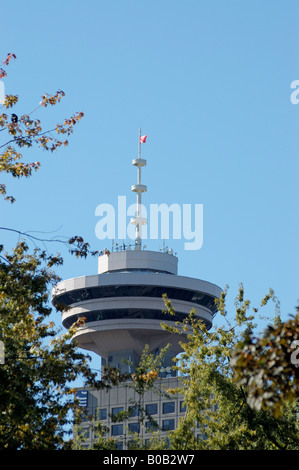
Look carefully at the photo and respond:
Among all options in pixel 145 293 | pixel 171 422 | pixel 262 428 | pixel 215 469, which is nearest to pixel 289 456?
pixel 215 469

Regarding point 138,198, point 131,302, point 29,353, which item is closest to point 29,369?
point 29,353

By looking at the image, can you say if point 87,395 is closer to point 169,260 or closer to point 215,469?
point 169,260

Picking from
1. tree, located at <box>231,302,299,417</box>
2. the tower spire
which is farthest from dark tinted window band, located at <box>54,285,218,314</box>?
tree, located at <box>231,302,299,417</box>

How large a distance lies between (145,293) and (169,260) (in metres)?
10.9

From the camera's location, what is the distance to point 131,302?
15438cm

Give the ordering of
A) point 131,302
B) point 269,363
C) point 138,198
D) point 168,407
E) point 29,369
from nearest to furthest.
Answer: point 269,363 → point 29,369 → point 168,407 → point 131,302 → point 138,198

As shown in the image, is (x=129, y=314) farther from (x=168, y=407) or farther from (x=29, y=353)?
(x=29, y=353)

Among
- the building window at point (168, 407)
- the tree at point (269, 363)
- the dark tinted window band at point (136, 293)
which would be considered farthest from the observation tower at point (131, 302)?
the tree at point (269, 363)

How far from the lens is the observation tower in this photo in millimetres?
154500

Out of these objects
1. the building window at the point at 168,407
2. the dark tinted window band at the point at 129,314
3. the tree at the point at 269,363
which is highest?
the dark tinted window band at the point at 129,314

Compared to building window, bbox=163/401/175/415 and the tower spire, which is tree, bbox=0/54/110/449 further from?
the tower spire

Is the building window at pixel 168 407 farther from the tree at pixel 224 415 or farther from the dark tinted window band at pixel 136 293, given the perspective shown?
the tree at pixel 224 415

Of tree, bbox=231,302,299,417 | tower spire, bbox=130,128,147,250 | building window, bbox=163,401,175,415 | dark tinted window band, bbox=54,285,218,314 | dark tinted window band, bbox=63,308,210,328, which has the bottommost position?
tree, bbox=231,302,299,417

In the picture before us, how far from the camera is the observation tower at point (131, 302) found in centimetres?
15450
